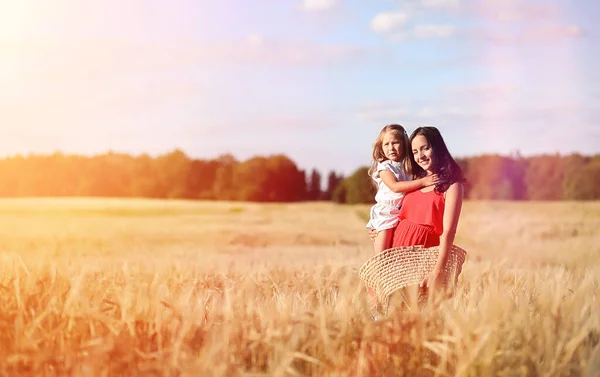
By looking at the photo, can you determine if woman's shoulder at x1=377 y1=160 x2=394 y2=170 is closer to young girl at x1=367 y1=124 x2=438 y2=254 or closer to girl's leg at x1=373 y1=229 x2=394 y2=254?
young girl at x1=367 y1=124 x2=438 y2=254

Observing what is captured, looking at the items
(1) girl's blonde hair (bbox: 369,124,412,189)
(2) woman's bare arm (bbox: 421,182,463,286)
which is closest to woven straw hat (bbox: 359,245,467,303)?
(2) woman's bare arm (bbox: 421,182,463,286)

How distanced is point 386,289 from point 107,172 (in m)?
45.0

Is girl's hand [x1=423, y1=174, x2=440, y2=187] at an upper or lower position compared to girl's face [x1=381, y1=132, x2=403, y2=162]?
lower

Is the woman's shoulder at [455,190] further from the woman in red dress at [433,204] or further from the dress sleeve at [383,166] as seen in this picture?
the dress sleeve at [383,166]

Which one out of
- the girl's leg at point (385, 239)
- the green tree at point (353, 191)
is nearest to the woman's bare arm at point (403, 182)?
the girl's leg at point (385, 239)

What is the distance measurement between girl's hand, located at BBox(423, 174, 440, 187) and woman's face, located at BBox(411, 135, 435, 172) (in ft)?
0.18

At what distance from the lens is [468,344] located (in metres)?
3.17

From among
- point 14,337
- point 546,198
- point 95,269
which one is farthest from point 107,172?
point 14,337

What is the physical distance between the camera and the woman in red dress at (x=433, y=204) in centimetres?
479

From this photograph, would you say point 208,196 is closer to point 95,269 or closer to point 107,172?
point 107,172

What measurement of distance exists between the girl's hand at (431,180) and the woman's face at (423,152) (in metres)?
0.06

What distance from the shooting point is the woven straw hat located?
4.89m

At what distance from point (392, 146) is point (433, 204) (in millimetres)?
659

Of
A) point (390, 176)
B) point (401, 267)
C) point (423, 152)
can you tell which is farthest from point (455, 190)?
point (390, 176)
